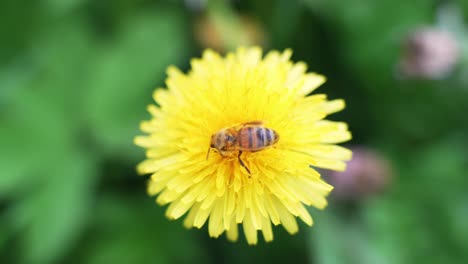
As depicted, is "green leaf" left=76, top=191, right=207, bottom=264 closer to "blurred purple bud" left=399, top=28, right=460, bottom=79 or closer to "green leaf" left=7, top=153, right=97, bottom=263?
"green leaf" left=7, top=153, right=97, bottom=263

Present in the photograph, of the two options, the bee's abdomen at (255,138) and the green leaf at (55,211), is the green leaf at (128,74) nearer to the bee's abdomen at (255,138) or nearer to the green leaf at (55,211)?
the green leaf at (55,211)

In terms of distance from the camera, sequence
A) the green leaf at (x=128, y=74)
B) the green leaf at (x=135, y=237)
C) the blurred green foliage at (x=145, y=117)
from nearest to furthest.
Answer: the blurred green foliage at (x=145, y=117)
the green leaf at (x=135, y=237)
the green leaf at (x=128, y=74)

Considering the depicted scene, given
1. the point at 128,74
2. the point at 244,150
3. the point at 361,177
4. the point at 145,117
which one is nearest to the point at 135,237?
the point at 145,117

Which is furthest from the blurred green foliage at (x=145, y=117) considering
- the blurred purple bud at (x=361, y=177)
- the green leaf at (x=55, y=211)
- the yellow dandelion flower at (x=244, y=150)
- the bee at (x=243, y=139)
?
the bee at (x=243, y=139)

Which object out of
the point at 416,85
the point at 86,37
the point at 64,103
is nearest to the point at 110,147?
the point at 64,103

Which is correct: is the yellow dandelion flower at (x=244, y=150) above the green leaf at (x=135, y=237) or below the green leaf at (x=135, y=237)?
below

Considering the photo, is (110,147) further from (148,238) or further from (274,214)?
(274,214)
